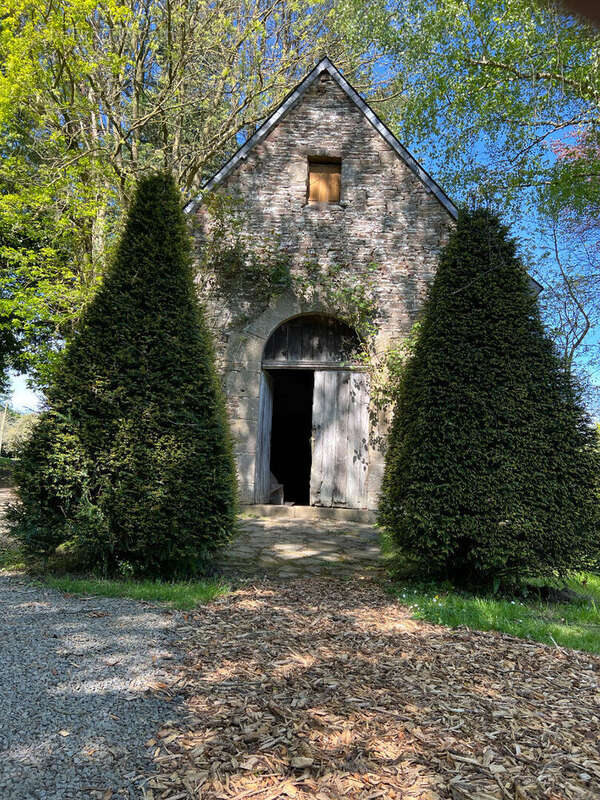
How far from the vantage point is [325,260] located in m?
10.1

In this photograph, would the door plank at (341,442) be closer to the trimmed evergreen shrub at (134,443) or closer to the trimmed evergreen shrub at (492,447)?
the trimmed evergreen shrub at (492,447)

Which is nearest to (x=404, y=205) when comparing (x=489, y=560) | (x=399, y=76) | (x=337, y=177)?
(x=337, y=177)

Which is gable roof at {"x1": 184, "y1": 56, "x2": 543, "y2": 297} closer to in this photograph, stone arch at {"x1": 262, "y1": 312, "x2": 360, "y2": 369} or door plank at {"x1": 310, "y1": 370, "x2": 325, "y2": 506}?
stone arch at {"x1": 262, "y1": 312, "x2": 360, "y2": 369}

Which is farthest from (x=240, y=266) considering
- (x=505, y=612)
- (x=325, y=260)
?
(x=505, y=612)

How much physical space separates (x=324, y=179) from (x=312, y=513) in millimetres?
6119

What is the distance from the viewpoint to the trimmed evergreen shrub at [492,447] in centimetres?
533

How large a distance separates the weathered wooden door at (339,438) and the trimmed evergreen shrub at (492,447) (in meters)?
4.05

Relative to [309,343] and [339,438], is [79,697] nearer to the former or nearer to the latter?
[339,438]

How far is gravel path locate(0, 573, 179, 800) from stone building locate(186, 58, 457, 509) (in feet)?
18.6

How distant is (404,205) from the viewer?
1016cm

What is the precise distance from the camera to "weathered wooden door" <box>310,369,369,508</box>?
10.1m

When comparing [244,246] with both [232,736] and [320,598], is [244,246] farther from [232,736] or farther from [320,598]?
[232,736]

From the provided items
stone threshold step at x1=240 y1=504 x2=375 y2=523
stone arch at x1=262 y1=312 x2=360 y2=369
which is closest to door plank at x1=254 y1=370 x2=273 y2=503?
stone threshold step at x1=240 y1=504 x2=375 y2=523

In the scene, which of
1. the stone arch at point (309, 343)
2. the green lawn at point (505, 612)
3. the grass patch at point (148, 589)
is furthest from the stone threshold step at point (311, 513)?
the grass patch at point (148, 589)
